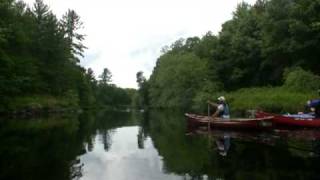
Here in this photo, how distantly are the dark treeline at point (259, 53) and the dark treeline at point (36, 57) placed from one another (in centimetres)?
1945

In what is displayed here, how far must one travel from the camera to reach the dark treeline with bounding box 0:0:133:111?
51.0m

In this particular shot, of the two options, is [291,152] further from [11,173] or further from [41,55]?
[41,55]

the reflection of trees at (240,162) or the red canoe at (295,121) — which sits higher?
the red canoe at (295,121)

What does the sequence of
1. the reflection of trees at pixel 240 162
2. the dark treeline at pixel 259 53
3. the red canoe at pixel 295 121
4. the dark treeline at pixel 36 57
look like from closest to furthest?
the reflection of trees at pixel 240 162 < the red canoe at pixel 295 121 < the dark treeline at pixel 259 53 < the dark treeline at pixel 36 57

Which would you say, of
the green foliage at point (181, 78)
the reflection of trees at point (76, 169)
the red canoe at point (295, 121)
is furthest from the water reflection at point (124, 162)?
the green foliage at point (181, 78)

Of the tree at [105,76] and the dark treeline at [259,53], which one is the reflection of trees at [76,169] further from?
the tree at [105,76]

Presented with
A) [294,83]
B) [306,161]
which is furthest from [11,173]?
[294,83]

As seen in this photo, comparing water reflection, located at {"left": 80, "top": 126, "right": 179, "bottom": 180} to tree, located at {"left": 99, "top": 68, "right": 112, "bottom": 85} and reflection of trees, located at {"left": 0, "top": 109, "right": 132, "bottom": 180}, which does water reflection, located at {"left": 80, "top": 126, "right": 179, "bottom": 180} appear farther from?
tree, located at {"left": 99, "top": 68, "right": 112, "bottom": 85}

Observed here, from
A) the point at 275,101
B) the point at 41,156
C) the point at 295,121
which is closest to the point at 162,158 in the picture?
the point at 41,156

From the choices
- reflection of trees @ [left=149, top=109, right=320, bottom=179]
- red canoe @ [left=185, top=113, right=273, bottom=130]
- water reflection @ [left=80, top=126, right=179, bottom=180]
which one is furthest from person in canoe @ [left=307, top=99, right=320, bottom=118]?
water reflection @ [left=80, top=126, right=179, bottom=180]

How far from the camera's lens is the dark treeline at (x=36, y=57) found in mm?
50969

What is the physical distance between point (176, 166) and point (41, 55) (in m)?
57.0

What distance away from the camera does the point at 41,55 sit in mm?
68500

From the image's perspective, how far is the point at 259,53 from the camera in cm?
5634
